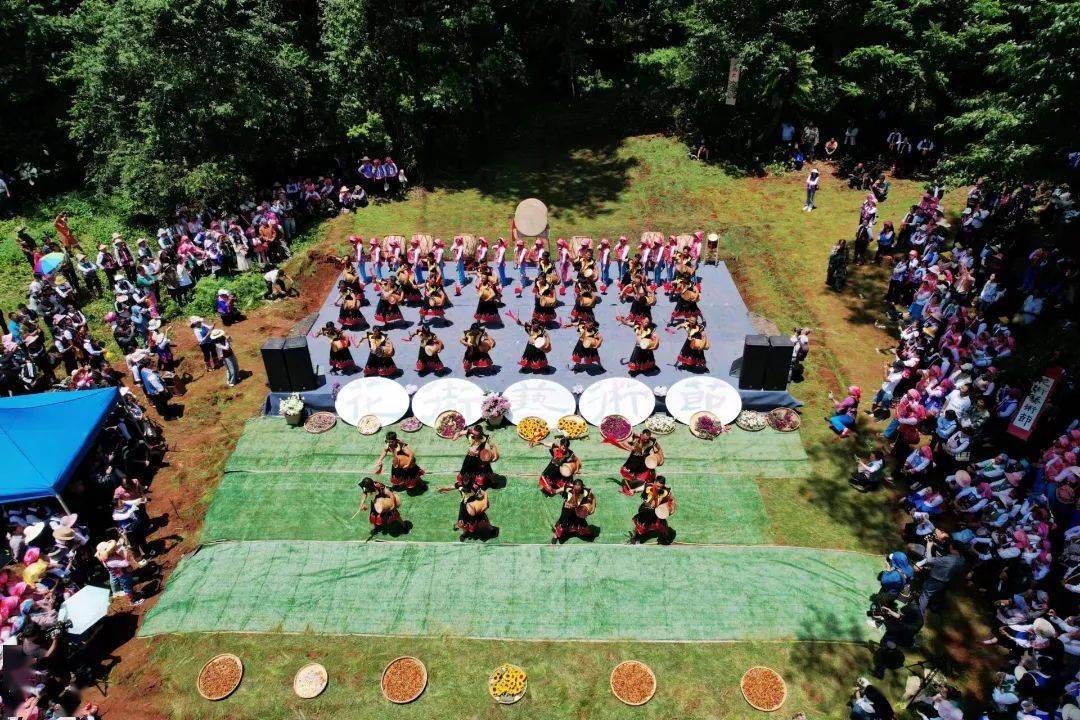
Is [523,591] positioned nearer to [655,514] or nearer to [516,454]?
[655,514]

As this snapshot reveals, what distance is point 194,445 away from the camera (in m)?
15.6

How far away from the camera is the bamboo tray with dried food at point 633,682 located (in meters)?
10.1

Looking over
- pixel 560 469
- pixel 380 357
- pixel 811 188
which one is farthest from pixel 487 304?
pixel 811 188

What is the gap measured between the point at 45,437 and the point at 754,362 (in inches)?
575

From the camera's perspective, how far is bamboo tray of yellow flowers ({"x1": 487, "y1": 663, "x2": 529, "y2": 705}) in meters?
10.2

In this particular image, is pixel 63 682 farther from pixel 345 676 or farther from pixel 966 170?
pixel 966 170

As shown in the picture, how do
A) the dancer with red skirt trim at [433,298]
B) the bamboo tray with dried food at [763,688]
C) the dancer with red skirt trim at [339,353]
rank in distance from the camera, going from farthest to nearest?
the dancer with red skirt trim at [433,298] < the dancer with red skirt trim at [339,353] < the bamboo tray with dried food at [763,688]

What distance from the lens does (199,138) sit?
2367cm

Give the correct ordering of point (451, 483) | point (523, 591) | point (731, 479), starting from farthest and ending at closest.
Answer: point (451, 483) → point (731, 479) → point (523, 591)

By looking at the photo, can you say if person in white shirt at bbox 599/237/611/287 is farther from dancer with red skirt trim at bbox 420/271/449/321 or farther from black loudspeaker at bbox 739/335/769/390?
black loudspeaker at bbox 739/335/769/390

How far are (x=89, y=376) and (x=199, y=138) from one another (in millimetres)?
11649

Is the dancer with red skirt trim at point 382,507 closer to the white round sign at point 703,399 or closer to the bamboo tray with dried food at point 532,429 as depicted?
the bamboo tray with dried food at point 532,429

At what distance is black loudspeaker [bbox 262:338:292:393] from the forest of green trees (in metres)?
10.4

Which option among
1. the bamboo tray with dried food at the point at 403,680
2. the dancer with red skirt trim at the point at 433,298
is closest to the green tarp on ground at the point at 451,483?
the bamboo tray with dried food at the point at 403,680
